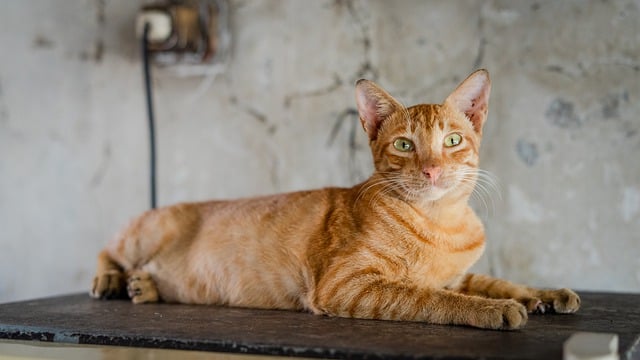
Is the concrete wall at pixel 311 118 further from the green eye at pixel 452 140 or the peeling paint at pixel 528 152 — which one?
the green eye at pixel 452 140

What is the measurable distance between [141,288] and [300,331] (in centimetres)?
64

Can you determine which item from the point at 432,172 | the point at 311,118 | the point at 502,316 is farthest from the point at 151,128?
the point at 502,316

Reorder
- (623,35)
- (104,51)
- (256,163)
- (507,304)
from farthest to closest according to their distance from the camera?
1. (104,51)
2. (256,163)
3. (623,35)
4. (507,304)

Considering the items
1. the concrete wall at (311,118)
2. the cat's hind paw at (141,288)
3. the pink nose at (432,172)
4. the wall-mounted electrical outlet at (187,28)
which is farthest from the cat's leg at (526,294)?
the wall-mounted electrical outlet at (187,28)

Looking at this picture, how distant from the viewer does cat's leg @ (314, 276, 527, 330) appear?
1293 millimetres

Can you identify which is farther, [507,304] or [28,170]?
[28,170]

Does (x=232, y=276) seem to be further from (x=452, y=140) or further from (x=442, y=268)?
(x=452, y=140)

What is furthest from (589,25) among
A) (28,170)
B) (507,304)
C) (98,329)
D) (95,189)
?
(28,170)

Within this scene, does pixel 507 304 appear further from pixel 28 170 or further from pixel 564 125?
pixel 28 170

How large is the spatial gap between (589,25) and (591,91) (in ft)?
0.54

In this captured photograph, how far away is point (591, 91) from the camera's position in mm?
1976

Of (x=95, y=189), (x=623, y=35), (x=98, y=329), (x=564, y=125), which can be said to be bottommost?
(x=98, y=329)

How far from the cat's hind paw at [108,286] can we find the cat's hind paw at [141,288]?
0.11ft

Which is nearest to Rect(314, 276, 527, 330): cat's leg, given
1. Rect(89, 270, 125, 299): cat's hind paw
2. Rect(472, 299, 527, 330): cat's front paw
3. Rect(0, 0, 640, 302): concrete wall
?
Rect(472, 299, 527, 330): cat's front paw
